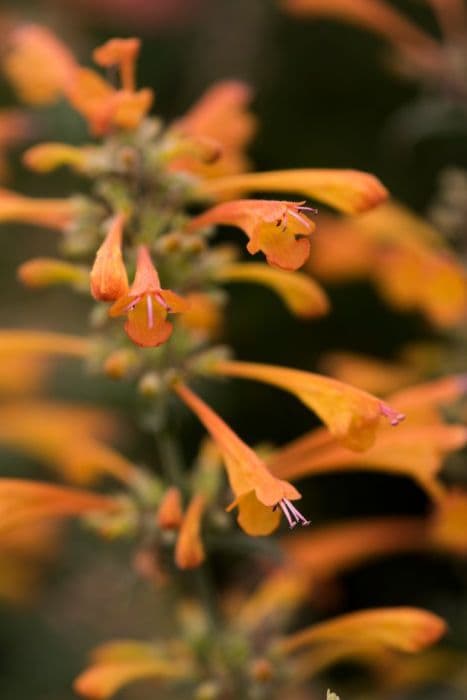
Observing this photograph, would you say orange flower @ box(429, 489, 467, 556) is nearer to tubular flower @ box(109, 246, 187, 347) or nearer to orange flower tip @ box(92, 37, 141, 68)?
tubular flower @ box(109, 246, 187, 347)

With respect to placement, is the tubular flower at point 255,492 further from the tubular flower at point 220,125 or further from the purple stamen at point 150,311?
the tubular flower at point 220,125

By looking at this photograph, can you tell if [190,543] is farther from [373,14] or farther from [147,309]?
[373,14]

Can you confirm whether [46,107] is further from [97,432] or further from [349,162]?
[349,162]

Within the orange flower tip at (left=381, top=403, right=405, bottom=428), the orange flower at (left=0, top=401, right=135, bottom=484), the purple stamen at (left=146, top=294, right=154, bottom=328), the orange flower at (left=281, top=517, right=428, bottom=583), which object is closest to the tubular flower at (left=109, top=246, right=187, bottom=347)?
the purple stamen at (left=146, top=294, right=154, bottom=328)

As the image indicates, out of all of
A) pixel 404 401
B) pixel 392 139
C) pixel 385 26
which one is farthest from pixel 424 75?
pixel 404 401

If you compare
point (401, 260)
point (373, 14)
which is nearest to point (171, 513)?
point (401, 260)
